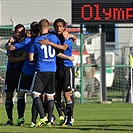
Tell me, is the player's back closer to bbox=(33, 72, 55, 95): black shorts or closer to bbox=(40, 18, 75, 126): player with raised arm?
bbox=(33, 72, 55, 95): black shorts

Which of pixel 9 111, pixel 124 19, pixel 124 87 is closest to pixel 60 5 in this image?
pixel 124 87

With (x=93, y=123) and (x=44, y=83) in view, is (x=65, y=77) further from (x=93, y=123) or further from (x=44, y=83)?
(x=93, y=123)

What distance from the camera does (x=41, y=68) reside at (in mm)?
13219

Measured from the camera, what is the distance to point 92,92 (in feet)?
82.2

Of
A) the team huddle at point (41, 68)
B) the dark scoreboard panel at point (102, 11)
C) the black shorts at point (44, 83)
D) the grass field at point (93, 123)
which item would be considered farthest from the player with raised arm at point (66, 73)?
the dark scoreboard panel at point (102, 11)

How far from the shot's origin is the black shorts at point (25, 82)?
1361 centimetres

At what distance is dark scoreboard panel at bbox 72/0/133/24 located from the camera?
22.6m

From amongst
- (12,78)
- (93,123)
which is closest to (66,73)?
(12,78)

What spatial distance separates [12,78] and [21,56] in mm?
651

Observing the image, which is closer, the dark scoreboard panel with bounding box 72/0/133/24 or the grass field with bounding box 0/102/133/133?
the grass field with bounding box 0/102/133/133

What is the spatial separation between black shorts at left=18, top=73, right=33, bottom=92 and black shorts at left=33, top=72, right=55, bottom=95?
0.39m

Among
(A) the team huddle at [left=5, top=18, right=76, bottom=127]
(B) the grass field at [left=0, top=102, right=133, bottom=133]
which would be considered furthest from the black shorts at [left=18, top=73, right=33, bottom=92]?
(B) the grass field at [left=0, top=102, right=133, bottom=133]

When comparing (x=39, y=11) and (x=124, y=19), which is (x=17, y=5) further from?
(x=124, y=19)

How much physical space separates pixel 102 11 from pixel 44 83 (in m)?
9.84
